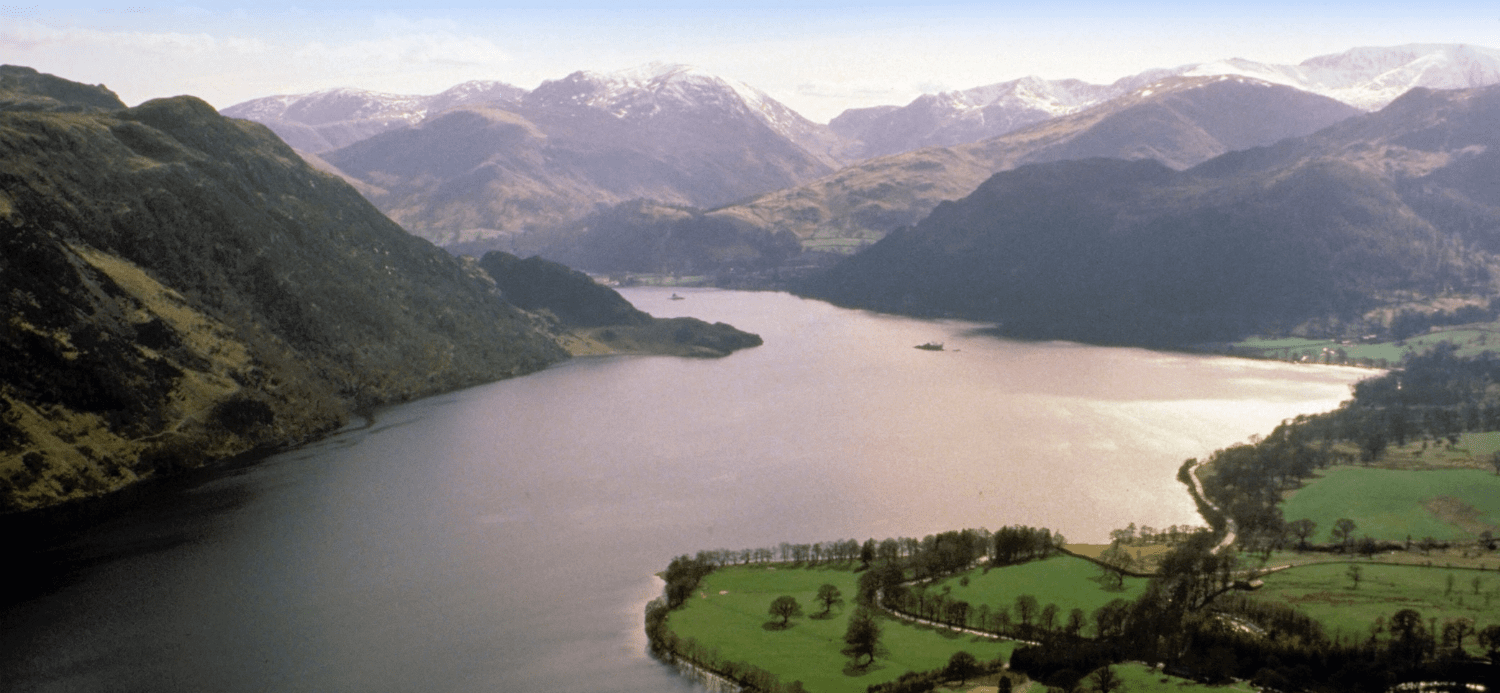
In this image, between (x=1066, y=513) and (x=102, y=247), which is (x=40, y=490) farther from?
(x=1066, y=513)

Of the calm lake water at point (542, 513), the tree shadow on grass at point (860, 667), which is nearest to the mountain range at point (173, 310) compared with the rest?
the calm lake water at point (542, 513)

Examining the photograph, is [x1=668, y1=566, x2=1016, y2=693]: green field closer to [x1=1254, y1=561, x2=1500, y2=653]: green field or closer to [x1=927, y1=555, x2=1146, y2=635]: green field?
[x1=927, y1=555, x2=1146, y2=635]: green field

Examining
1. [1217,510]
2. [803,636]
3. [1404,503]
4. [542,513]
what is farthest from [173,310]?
[1404,503]

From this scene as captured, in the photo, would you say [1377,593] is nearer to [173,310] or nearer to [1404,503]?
[1404,503]

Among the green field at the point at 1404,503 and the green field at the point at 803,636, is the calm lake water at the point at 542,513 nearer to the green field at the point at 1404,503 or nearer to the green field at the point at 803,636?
the green field at the point at 803,636

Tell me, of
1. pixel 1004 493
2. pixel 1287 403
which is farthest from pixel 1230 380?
pixel 1004 493

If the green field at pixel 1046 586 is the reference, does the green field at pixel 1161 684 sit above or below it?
Answer: below
